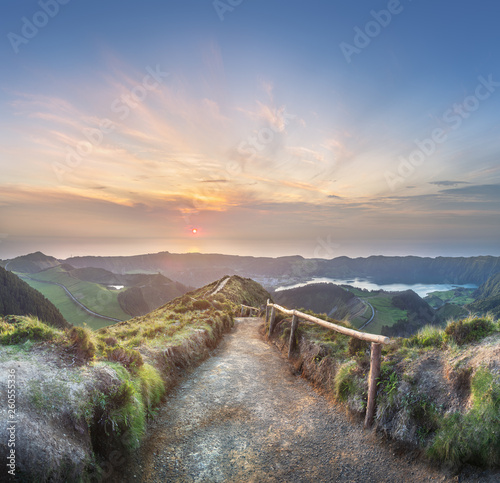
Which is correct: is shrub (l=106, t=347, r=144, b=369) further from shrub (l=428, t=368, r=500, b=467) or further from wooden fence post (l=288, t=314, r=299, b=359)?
shrub (l=428, t=368, r=500, b=467)

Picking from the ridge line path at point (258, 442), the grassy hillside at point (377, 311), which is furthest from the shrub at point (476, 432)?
the grassy hillside at point (377, 311)

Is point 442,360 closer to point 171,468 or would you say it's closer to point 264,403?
point 264,403

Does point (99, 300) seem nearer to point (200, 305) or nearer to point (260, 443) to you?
point (200, 305)

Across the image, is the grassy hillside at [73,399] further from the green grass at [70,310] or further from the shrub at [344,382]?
the green grass at [70,310]

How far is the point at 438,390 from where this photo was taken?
5715 millimetres

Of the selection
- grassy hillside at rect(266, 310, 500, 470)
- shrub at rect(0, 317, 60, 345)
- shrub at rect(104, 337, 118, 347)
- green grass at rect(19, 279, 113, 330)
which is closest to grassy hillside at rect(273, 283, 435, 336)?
green grass at rect(19, 279, 113, 330)

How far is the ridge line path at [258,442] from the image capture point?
5.46 m

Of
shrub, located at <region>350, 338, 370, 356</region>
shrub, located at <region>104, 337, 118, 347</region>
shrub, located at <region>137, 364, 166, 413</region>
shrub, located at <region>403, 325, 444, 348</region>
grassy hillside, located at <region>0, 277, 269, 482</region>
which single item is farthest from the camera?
shrub, located at <region>104, 337, 118, 347</region>

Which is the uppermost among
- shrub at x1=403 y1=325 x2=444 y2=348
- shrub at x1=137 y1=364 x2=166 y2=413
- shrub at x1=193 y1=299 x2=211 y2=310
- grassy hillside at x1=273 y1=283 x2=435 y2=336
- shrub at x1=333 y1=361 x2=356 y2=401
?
shrub at x1=403 y1=325 x2=444 y2=348

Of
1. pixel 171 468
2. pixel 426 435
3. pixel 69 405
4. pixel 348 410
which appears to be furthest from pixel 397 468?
pixel 69 405

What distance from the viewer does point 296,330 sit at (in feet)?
40.3

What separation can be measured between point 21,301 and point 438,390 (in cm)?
15302

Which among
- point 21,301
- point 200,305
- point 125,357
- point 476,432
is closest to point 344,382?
point 476,432

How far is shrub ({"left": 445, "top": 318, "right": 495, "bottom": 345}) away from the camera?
6.31m
